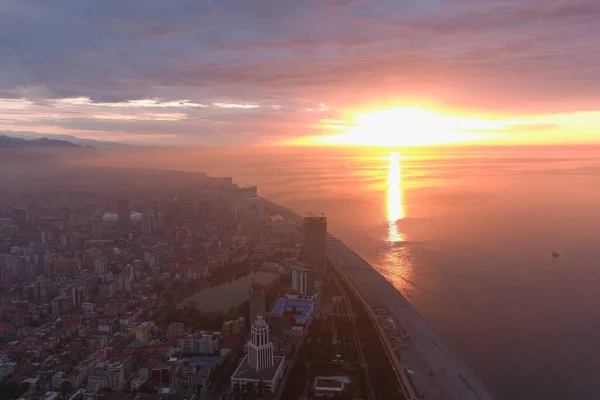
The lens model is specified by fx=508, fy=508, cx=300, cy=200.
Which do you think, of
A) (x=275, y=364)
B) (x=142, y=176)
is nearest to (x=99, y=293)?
(x=275, y=364)

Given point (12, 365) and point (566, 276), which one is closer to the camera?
point (12, 365)

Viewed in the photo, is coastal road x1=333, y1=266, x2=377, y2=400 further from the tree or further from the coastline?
the tree

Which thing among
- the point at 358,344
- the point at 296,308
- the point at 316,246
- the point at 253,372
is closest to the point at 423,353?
the point at 358,344

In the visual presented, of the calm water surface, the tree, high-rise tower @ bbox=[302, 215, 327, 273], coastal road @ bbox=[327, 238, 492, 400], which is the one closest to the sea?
coastal road @ bbox=[327, 238, 492, 400]

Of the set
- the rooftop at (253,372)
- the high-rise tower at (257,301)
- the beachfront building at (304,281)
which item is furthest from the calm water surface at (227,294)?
the rooftop at (253,372)

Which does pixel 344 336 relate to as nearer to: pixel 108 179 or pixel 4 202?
pixel 4 202

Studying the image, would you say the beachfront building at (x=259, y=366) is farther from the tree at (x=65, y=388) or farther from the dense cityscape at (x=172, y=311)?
the tree at (x=65, y=388)
